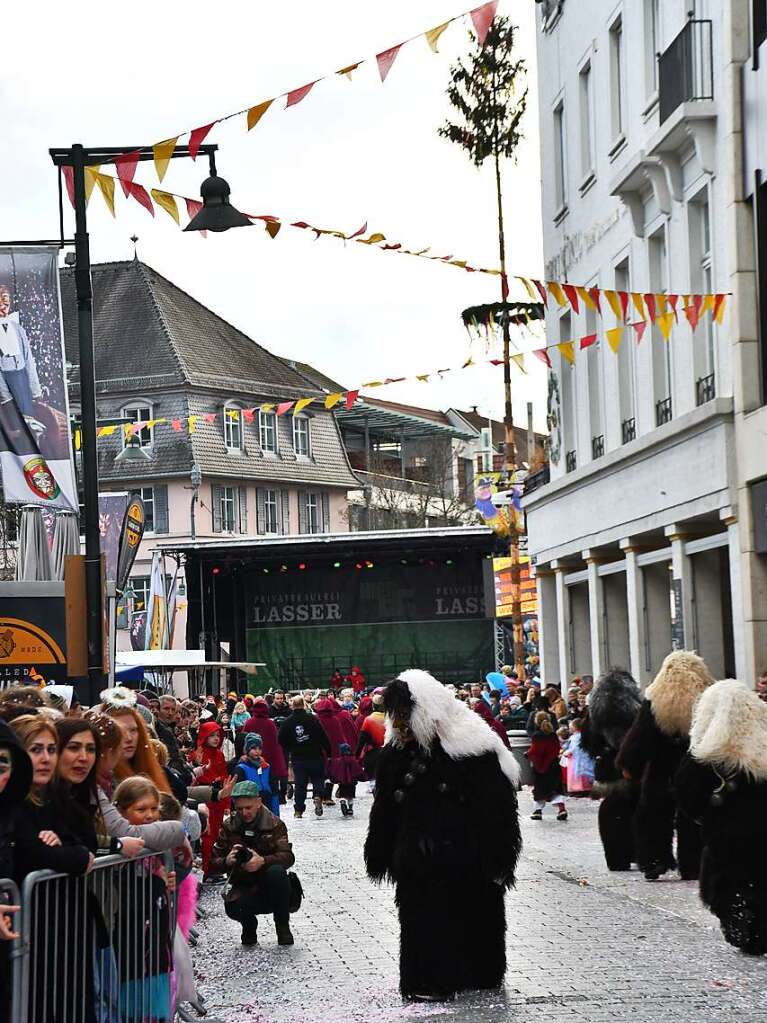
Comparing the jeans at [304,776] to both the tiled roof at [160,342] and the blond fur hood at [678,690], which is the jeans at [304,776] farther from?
the tiled roof at [160,342]

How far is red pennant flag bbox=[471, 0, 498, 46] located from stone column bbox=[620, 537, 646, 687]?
48.9 ft

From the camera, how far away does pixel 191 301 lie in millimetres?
87312

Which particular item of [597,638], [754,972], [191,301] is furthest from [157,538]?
[754,972]

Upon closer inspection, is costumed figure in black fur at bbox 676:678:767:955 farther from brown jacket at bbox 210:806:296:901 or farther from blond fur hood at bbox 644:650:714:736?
blond fur hood at bbox 644:650:714:736

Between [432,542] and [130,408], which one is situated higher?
[130,408]

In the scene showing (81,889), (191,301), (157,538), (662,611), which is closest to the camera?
(81,889)

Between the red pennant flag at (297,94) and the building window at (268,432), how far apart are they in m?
69.2

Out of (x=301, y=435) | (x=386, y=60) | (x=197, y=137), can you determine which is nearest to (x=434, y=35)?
(x=386, y=60)

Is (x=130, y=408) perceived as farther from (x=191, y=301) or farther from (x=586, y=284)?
(x=586, y=284)

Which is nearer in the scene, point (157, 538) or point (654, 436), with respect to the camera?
point (654, 436)

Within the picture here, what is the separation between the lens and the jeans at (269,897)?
1235 cm

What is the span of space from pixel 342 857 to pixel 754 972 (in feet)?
30.5

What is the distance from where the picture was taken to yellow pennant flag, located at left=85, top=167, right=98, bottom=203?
1589 cm

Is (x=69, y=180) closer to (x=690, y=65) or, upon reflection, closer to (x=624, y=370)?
(x=690, y=65)
